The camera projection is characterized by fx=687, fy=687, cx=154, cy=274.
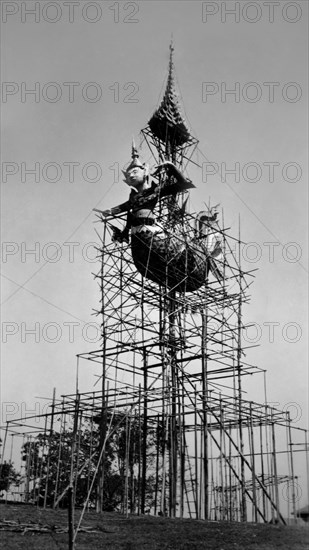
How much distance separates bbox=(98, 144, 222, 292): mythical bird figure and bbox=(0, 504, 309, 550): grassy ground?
11.4 meters

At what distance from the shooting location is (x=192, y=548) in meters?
17.8

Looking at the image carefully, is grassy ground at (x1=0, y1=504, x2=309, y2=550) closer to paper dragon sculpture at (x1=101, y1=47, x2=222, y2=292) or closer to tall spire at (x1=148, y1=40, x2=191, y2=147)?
paper dragon sculpture at (x1=101, y1=47, x2=222, y2=292)

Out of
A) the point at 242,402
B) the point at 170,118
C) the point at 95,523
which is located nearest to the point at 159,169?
the point at 170,118

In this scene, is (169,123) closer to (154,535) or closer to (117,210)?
(117,210)

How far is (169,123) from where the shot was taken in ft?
111

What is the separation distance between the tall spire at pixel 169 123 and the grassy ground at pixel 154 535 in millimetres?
19031

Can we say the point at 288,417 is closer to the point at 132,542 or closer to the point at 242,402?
the point at 242,402

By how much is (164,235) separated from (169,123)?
6.74 metres

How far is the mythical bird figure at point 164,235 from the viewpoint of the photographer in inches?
1190

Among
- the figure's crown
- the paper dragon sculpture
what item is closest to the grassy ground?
the paper dragon sculpture

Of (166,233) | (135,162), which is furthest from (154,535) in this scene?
(135,162)

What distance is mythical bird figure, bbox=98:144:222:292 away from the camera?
99.1 feet

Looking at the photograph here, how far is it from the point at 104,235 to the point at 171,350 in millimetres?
5890

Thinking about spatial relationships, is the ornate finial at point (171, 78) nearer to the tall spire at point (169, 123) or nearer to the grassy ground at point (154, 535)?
the tall spire at point (169, 123)
